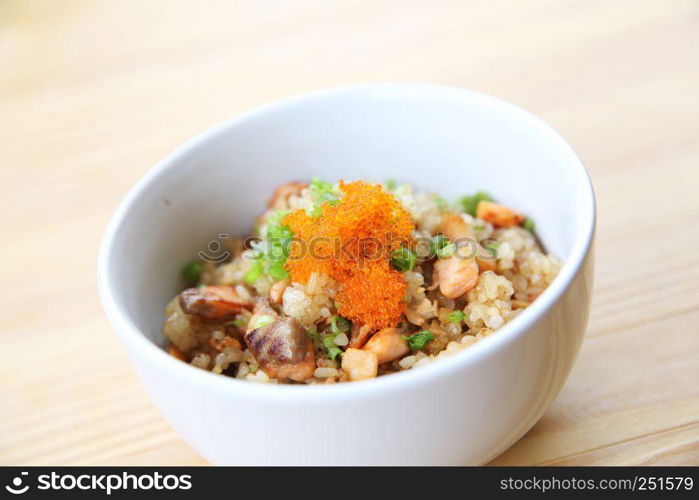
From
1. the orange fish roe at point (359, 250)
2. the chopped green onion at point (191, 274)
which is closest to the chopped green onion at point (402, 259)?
the orange fish roe at point (359, 250)

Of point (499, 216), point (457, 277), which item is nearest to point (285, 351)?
point (457, 277)

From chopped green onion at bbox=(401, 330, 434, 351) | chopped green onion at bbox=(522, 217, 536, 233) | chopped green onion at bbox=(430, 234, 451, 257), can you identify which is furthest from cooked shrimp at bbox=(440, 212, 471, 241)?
chopped green onion at bbox=(401, 330, 434, 351)

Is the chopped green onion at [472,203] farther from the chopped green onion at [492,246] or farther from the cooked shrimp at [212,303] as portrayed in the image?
the cooked shrimp at [212,303]

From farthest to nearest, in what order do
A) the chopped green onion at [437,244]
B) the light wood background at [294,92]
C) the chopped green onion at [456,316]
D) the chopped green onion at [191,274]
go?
the chopped green onion at [191,274], the light wood background at [294,92], the chopped green onion at [437,244], the chopped green onion at [456,316]

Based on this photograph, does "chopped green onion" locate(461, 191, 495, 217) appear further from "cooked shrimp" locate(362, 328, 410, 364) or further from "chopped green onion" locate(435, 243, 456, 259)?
"cooked shrimp" locate(362, 328, 410, 364)

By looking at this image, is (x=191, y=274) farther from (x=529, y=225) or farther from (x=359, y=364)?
(x=529, y=225)

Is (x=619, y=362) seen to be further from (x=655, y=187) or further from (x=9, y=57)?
(x=9, y=57)
